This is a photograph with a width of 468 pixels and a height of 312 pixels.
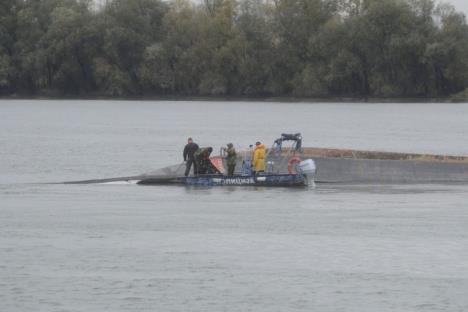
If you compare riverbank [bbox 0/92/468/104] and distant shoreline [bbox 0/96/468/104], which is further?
distant shoreline [bbox 0/96/468/104]

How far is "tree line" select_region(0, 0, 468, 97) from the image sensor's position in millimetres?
137125

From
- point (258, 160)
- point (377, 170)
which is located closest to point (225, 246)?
point (258, 160)

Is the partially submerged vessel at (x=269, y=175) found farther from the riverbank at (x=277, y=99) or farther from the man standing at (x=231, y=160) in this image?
the riverbank at (x=277, y=99)

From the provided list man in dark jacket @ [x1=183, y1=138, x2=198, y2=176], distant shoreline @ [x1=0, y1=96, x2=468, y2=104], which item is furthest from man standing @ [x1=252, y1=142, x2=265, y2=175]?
distant shoreline @ [x1=0, y1=96, x2=468, y2=104]

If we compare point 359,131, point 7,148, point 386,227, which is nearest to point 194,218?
point 386,227

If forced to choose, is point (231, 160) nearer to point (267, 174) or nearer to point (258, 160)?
point (258, 160)

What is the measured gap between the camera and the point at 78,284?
26.0 m

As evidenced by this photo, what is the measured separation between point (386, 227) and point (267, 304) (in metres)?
11.1

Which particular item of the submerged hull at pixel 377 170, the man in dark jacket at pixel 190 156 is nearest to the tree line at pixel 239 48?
the submerged hull at pixel 377 170

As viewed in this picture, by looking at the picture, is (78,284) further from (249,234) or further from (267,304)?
(249,234)

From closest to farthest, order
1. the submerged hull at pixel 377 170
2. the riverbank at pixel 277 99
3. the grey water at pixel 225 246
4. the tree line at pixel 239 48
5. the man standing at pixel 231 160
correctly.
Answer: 1. the grey water at pixel 225 246
2. the man standing at pixel 231 160
3. the submerged hull at pixel 377 170
4. the tree line at pixel 239 48
5. the riverbank at pixel 277 99

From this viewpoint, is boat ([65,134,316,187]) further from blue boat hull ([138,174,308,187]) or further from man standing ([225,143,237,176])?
man standing ([225,143,237,176])

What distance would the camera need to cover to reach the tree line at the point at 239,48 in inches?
5399

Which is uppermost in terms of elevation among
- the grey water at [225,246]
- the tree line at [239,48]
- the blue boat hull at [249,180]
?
the tree line at [239,48]
